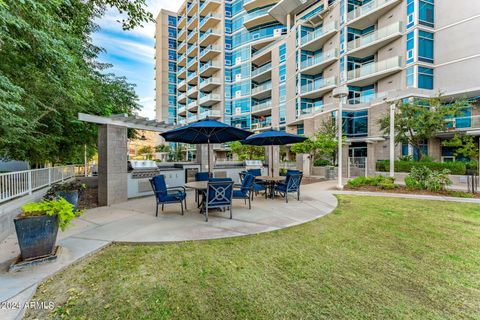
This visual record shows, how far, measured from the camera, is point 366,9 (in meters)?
19.8

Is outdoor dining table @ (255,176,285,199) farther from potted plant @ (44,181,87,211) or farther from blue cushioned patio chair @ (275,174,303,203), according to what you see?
potted plant @ (44,181,87,211)

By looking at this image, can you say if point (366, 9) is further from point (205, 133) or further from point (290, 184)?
point (205, 133)

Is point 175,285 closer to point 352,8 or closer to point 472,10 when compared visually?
point 472,10

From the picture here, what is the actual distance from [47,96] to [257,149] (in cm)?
1369

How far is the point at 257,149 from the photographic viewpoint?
1778 centimetres

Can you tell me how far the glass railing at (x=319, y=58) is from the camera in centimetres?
2216

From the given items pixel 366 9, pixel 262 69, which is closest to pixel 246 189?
pixel 366 9

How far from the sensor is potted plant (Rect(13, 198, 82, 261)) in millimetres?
2885

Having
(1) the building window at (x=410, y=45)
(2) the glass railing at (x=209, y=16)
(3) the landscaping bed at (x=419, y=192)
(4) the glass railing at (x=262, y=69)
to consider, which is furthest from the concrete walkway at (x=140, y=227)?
(2) the glass railing at (x=209, y=16)

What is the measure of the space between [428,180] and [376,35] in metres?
16.3

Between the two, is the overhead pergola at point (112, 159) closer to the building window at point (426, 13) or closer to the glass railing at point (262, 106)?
the building window at point (426, 13)

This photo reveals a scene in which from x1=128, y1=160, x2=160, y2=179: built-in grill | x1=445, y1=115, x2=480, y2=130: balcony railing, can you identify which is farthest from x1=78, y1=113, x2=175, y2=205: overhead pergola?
x1=445, y1=115, x2=480, y2=130: balcony railing

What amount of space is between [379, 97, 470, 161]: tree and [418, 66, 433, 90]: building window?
2.43 metres

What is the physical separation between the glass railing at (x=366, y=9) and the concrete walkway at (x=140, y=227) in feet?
69.4
